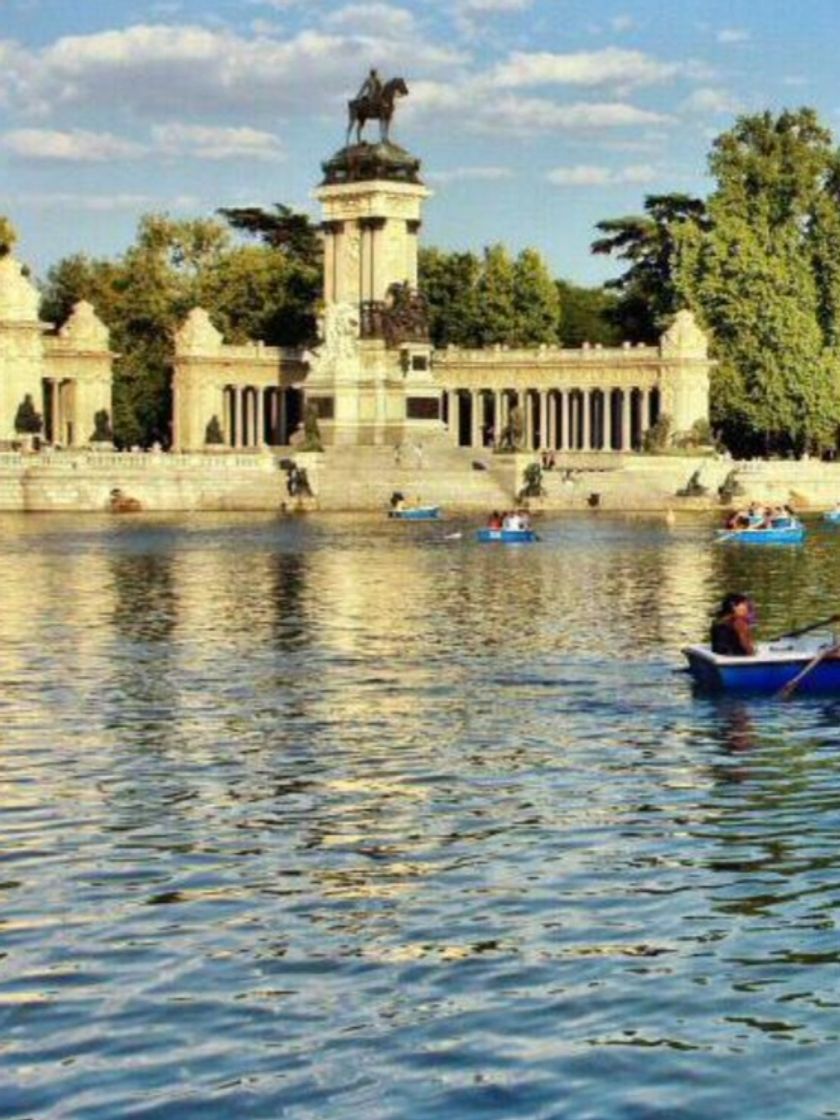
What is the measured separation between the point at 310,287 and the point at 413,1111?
136 meters

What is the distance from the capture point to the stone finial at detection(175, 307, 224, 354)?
13675 centimetres

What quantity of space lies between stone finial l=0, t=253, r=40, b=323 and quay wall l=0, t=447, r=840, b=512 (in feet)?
42.9

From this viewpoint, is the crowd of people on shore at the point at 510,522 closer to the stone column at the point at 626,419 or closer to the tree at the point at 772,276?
the tree at the point at 772,276

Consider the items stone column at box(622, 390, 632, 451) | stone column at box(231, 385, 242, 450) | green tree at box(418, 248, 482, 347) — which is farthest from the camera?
green tree at box(418, 248, 482, 347)

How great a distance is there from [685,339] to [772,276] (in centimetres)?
572

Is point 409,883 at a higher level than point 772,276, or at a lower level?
lower

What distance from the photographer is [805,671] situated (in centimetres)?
3291

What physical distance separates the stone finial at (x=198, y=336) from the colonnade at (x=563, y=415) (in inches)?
584

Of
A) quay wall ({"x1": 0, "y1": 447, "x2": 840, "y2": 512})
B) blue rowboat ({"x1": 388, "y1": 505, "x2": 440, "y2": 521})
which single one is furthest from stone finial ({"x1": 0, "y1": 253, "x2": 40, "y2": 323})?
blue rowboat ({"x1": 388, "y1": 505, "x2": 440, "y2": 521})

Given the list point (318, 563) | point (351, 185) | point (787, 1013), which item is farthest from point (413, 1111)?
point (351, 185)

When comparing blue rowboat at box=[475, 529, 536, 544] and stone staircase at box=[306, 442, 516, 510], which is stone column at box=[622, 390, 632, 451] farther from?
blue rowboat at box=[475, 529, 536, 544]

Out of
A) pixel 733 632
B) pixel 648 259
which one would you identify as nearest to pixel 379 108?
pixel 648 259

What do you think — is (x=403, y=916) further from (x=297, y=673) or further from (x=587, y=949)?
(x=297, y=673)

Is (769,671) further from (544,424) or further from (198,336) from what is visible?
(544,424)
